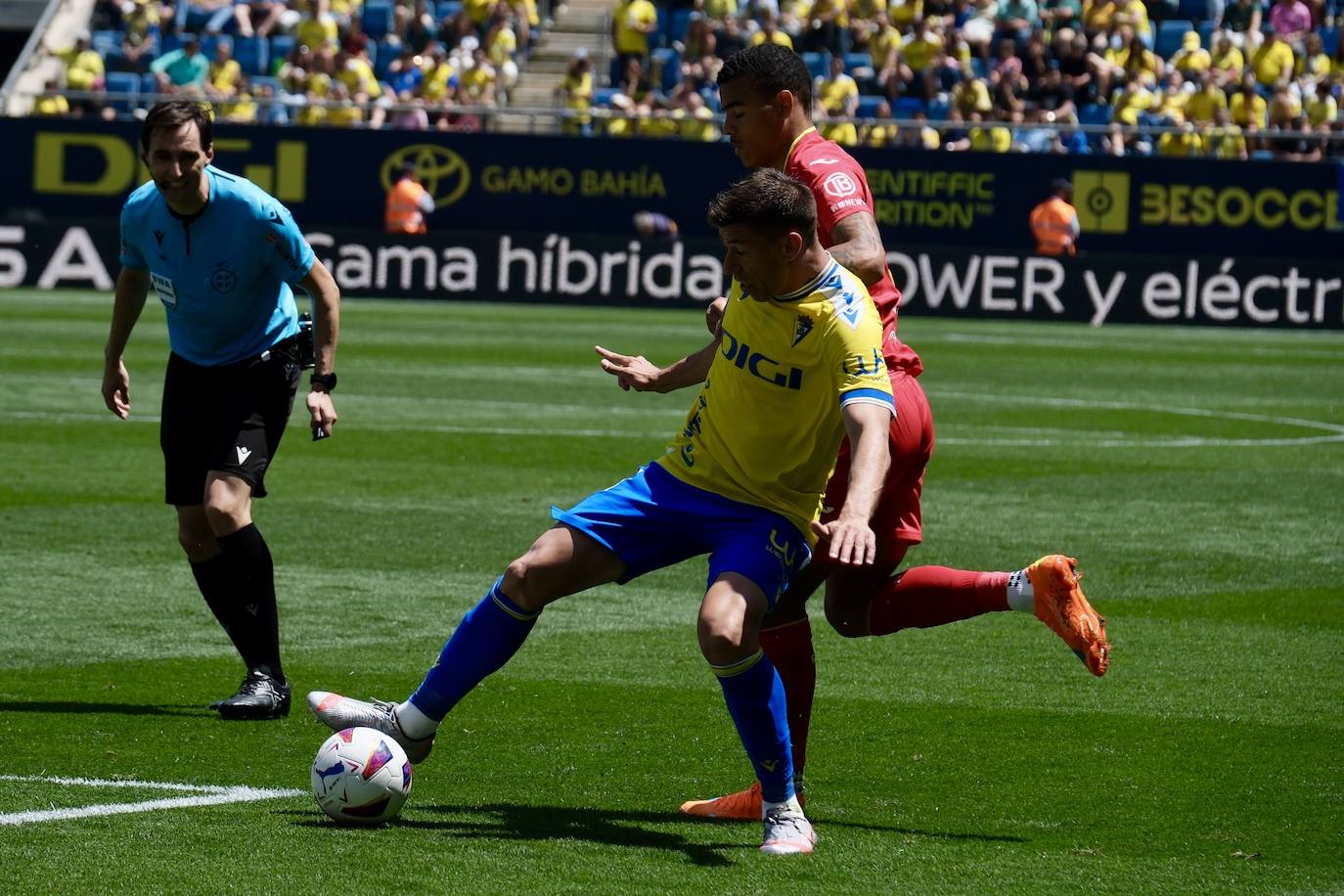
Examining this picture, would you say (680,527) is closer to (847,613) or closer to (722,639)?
(722,639)

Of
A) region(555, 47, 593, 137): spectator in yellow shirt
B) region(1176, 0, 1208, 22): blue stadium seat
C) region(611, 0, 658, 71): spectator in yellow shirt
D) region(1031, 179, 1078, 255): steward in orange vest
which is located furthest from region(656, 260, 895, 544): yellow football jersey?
region(1176, 0, 1208, 22): blue stadium seat

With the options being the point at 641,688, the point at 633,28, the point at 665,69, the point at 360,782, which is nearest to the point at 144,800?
the point at 360,782

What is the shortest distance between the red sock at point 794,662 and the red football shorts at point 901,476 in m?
0.36

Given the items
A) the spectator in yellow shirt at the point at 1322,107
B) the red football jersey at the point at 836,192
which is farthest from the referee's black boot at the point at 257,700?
the spectator in yellow shirt at the point at 1322,107

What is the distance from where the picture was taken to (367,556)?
1016cm

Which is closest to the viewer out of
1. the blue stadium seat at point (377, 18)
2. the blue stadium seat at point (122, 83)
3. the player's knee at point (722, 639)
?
the player's knee at point (722, 639)

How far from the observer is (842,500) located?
6016 millimetres

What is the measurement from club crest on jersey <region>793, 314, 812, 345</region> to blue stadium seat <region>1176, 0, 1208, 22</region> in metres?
30.7

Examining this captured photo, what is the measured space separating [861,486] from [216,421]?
285 cm

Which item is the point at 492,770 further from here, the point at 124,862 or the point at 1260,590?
the point at 1260,590

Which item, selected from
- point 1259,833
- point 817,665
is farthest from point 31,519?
point 1259,833

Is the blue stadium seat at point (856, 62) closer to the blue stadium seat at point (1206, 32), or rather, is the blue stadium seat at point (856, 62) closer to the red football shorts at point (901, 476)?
the blue stadium seat at point (1206, 32)

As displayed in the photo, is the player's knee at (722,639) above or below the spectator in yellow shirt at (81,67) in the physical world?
above

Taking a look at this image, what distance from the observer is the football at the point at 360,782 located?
548 cm
